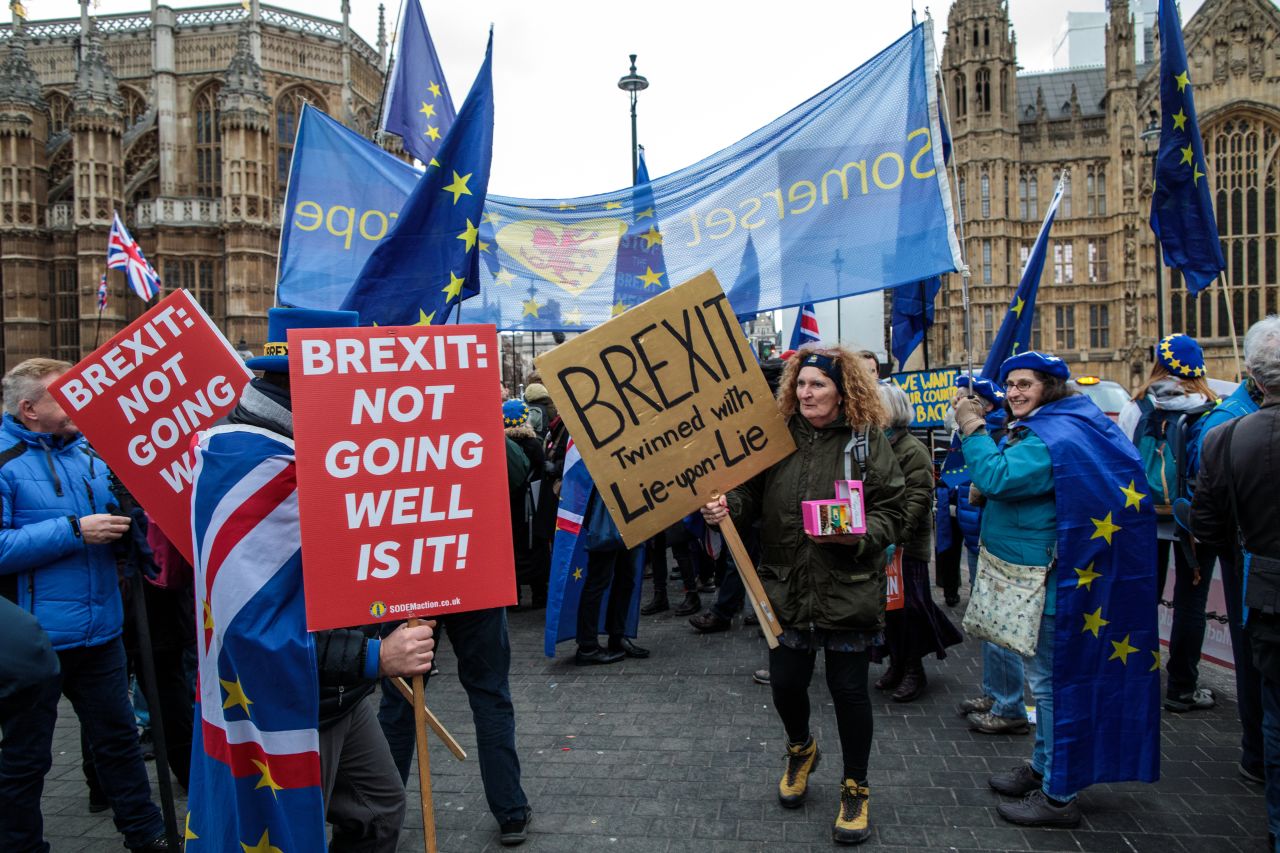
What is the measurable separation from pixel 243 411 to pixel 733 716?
3579 mm

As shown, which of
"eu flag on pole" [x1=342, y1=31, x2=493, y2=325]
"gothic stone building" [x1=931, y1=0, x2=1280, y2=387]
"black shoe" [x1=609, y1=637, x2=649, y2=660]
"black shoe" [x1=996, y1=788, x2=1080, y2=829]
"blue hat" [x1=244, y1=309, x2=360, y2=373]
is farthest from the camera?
"gothic stone building" [x1=931, y1=0, x2=1280, y2=387]

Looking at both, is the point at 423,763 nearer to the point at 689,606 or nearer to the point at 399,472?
the point at 399,472

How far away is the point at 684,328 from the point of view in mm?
3637

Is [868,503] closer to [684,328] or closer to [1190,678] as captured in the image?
[684,328]

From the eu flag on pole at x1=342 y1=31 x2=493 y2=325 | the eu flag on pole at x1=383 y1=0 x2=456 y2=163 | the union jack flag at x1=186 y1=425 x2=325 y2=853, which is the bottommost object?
the union jack flag at x1=186 y1=425 x2=325 y2=853

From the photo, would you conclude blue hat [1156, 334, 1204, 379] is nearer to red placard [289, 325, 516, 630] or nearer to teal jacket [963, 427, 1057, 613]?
teal jacket [963, 427, 1057, 613]

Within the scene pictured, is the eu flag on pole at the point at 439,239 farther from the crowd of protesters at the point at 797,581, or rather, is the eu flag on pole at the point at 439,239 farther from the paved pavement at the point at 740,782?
the paved pavement at the point at 740,782

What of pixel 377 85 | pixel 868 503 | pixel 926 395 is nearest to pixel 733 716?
pixel 868 503

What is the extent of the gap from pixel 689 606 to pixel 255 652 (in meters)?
5.82

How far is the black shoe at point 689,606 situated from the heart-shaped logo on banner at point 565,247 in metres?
3.21

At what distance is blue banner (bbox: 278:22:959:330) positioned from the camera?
5152 millimetres

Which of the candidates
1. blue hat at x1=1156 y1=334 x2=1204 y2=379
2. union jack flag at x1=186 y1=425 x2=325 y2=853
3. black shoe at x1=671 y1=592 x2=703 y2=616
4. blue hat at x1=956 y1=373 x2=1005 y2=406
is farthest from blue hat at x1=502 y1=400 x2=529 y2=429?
union jack flag at x1=186 y1=425 x2=325 y2=853

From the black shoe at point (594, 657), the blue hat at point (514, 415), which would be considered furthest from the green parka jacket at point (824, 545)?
the blue hat at point (514, 415)

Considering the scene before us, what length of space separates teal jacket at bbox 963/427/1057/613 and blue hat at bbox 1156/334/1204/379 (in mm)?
1570
